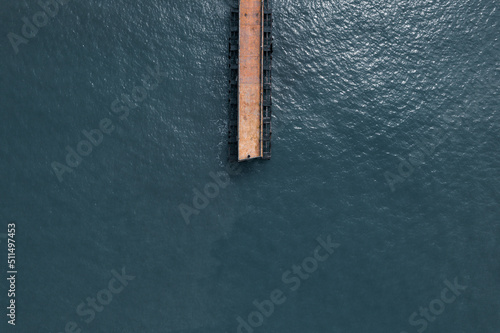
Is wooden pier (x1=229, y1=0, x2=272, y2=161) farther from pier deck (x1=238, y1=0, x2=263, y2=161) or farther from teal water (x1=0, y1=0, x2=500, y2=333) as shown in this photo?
Result: teal water (x1=0, y1=0, x2=500, y2=333)

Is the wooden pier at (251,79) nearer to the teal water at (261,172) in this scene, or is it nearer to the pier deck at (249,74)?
the pier deck at (249,74)

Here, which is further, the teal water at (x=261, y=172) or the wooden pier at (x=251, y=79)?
the wooden pier at (x=251, y=79)

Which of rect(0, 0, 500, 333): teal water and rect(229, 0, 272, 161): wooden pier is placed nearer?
rect(0, 0, 500, 333): teal water

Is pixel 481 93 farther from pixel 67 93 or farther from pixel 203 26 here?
pixel 67 93

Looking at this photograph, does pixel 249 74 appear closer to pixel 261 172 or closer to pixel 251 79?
pixel 251 79

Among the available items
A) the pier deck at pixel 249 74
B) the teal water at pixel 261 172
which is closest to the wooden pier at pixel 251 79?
the pier deck at pixel 249 74

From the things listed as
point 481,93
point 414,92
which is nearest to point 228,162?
point 414,92

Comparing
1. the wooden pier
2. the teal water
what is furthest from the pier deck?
the teal water
